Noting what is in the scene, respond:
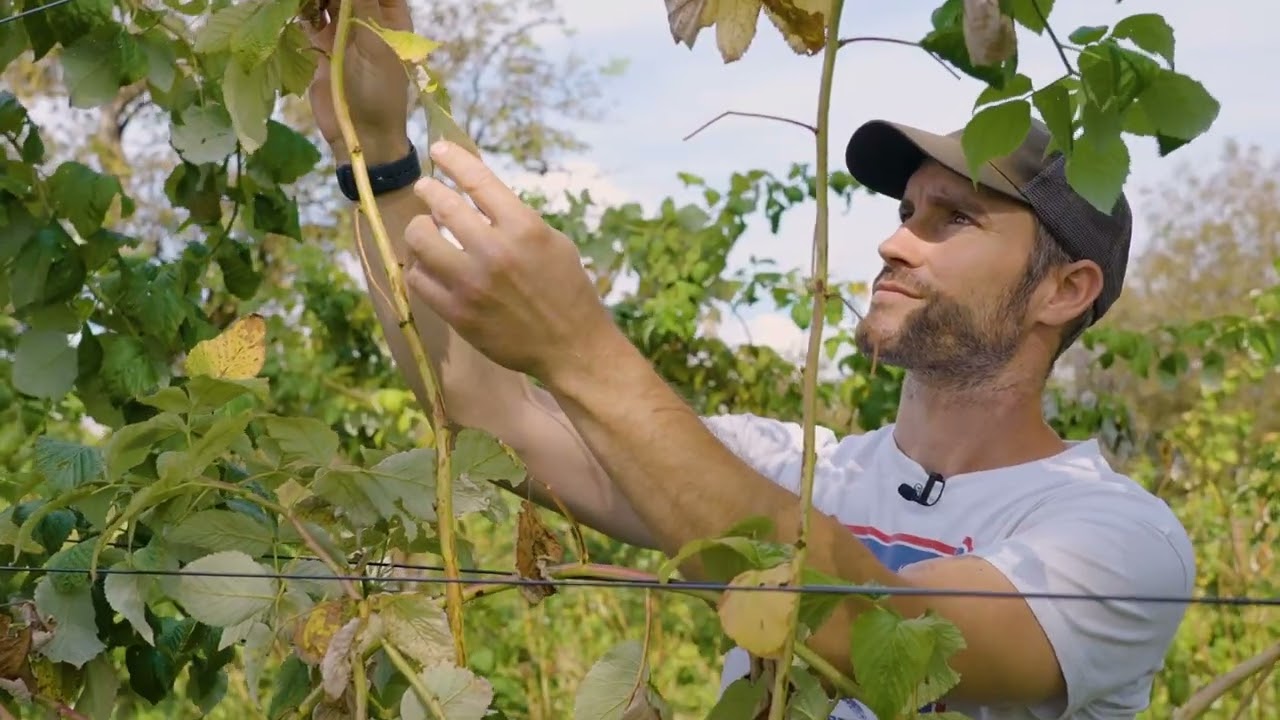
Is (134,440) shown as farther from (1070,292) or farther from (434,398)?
(1070,292)

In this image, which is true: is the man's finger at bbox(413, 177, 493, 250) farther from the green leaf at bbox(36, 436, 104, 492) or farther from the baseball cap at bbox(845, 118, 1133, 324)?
the baseball cap at bbox(845, 118, 1133, 324)

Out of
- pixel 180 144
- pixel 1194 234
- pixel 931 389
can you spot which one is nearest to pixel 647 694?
pixel 180 144

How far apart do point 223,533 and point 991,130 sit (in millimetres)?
609

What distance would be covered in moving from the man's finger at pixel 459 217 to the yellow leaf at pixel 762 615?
309 millimetres

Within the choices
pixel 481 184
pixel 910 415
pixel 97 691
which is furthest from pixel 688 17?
pixel 910 415

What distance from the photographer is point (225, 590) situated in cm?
105

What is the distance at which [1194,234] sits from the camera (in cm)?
2403

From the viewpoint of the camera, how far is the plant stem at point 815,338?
842mm

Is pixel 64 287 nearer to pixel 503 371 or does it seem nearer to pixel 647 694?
pixel 503 371

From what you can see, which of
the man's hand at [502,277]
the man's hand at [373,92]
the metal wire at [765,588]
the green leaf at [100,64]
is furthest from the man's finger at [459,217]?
the green leaf at [100,64]

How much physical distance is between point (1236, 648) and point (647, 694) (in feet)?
13.5

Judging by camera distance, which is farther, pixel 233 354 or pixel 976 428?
pixel 976 428

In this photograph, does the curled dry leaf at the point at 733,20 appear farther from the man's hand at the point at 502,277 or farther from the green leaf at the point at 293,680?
the green leaf at the point at 293,680

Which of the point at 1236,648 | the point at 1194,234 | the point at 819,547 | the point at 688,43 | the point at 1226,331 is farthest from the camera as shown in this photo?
the point at 1194,234
